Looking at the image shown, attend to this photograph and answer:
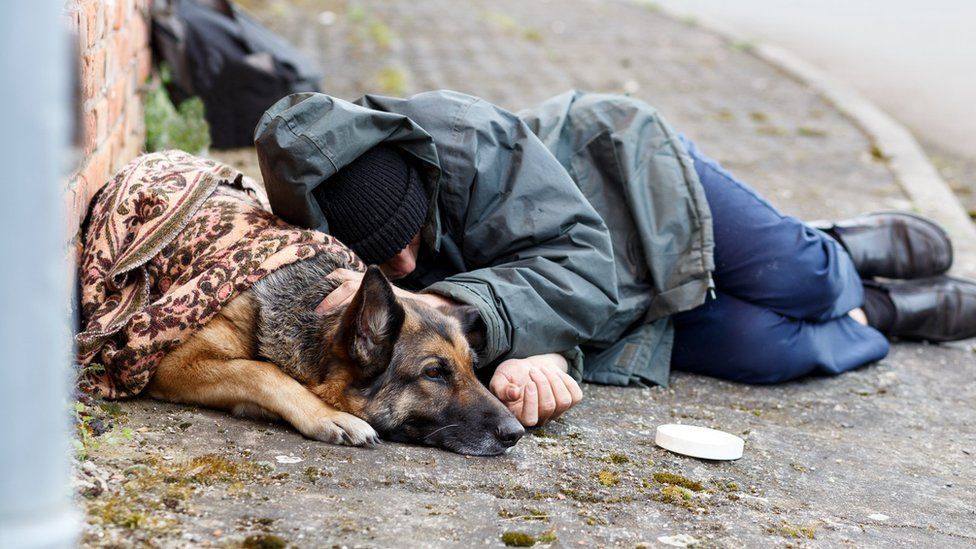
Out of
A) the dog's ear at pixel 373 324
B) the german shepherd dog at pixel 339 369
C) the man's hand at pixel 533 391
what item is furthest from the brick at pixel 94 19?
the man's hand at pixel 533 391

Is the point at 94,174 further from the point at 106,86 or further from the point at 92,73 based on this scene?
the point at 106,86

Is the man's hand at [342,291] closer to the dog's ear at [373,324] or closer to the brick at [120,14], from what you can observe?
the dog's ear at [373,324]

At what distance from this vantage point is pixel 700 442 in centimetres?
352

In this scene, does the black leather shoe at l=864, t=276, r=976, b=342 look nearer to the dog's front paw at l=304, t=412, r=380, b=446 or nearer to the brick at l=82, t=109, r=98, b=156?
the dog's front paw at l=304, t=412, r=380, b=446

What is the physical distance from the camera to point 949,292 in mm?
5555

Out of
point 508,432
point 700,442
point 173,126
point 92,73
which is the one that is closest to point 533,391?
point 508,432

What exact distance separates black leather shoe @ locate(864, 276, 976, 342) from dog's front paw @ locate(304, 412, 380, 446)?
3370 mm

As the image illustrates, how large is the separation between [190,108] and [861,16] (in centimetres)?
1698

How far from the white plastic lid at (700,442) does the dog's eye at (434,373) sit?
2.74 feet

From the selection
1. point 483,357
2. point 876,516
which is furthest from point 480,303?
point 876,516

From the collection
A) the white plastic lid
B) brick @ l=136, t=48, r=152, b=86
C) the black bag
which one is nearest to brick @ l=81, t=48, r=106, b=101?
brick @ l=136, t=48, r=152, b=86

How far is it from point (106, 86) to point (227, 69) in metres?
2.40

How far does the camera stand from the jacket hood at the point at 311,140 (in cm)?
339

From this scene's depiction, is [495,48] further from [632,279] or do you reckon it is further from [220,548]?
[220,548]
